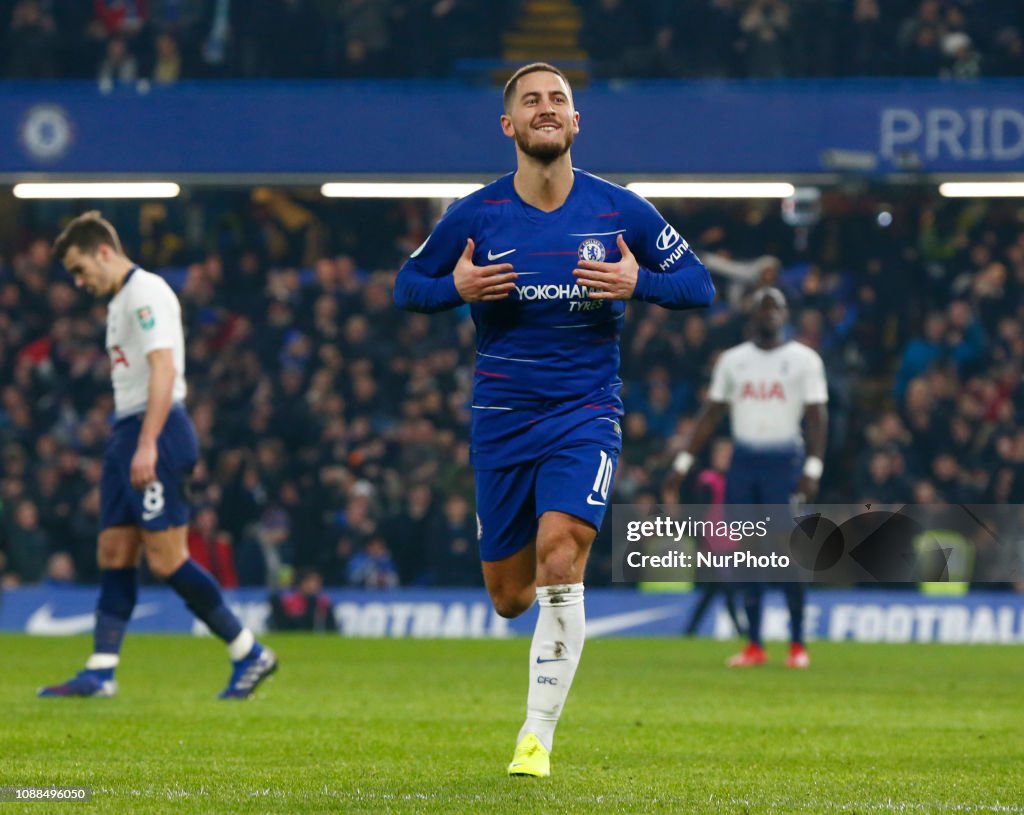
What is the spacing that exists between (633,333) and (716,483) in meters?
4.59

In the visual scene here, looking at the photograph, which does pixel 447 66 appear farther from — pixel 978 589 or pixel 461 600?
pixel 978 589

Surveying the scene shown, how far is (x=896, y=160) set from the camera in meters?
19.6

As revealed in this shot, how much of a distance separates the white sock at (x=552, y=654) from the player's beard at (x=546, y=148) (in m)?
1.43

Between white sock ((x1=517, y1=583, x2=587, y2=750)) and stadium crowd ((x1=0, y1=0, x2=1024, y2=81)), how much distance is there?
52.6 feet

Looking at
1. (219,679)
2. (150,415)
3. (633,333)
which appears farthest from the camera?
(633,333)

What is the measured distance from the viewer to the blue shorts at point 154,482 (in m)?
9.04

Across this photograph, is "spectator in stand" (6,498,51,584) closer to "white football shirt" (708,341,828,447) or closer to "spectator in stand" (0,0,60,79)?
"spectator in stand" (0,0,60,79)

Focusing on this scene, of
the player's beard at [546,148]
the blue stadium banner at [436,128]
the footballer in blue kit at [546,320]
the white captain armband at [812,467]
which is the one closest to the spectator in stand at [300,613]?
the blue stadium banner at [436,128]

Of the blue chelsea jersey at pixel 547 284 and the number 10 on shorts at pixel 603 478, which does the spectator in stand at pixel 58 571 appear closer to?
the blue chelsea jersey at pixel 547 284

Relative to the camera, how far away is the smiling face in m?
6.23

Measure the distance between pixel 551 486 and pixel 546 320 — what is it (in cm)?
58

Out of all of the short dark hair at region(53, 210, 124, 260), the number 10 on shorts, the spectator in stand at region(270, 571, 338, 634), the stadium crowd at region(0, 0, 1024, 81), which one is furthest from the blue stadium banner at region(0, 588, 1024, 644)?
the number 10 on shorts

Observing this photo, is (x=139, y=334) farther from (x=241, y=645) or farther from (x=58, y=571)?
(x=58, y=571)

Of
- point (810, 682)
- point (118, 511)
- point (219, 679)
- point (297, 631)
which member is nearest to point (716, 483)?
point (297, 631)
